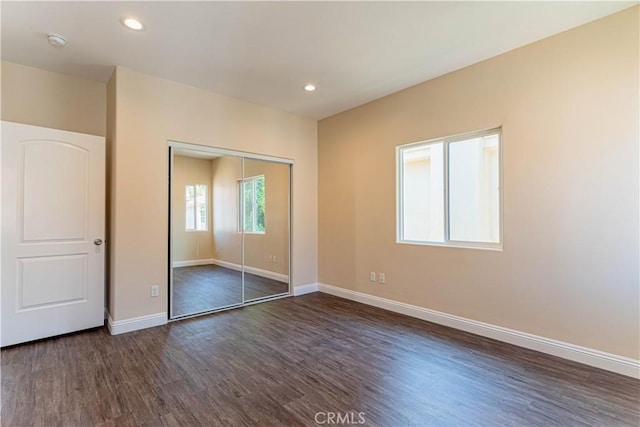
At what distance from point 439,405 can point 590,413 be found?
936mm

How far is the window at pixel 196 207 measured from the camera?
4.00 metres

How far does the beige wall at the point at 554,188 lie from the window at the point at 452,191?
0.15 m

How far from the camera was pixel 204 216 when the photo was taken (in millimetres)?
4207

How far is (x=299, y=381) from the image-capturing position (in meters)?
2.30

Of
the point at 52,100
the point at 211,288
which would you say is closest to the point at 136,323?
the point at 211,288

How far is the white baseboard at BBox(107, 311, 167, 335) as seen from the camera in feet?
10.5

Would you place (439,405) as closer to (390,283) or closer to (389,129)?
(390,283)

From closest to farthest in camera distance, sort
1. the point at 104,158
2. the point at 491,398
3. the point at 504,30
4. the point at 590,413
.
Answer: the point at 590,413 → the point at 491,398 → the point at 504,30 → the point at 104,158

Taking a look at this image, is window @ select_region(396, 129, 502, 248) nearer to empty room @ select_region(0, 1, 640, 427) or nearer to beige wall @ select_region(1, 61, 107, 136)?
empty room @ select_region(0, 1, 640, 427)

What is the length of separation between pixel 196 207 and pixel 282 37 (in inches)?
96.7

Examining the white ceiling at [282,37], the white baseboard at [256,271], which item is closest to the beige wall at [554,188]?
the white ceiling at [282,37]

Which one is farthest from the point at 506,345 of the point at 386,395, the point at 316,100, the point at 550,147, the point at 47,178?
the point at 47,178

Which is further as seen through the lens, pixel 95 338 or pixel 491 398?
pixel 95 338

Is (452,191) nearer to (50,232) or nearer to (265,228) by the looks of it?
(265,228)
